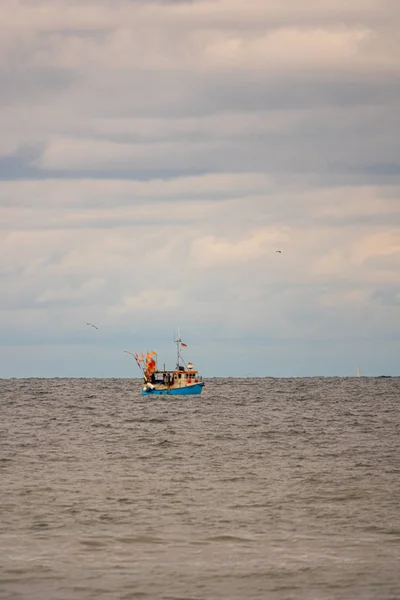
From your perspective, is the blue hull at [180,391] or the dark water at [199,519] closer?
the dark water at [199,519]

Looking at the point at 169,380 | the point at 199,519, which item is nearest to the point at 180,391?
the point at 169,380

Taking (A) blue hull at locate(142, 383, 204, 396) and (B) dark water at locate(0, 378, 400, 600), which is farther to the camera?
(A) blue hull at locate(142, 383, 204, 396)

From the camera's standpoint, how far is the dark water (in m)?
23.1

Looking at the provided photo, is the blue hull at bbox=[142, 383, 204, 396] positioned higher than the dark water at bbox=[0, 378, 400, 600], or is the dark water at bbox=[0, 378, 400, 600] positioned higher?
the blue hull at bbox=[142, 383, 204, 396]

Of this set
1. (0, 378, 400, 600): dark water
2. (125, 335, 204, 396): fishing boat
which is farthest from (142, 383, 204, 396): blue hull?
(0, 378, 400, 600): dark water

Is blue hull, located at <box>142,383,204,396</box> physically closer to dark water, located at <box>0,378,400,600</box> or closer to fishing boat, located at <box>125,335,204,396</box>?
fishing boat, located at <box>125,335,204,396</box>

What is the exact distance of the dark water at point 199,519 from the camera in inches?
908

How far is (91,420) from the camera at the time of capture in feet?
295

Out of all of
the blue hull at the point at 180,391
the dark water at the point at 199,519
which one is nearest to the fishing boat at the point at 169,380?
the blue hull at the point at 180,391

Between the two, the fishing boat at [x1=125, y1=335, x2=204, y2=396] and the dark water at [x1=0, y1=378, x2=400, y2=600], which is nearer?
the dark water at [x1=0, y1=378, x2=400, y2=600]

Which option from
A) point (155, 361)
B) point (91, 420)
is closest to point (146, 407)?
point (155, 361)

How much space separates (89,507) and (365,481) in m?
14.0

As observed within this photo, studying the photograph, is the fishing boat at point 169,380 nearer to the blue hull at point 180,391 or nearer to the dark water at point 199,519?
the blue hull at point 180,391

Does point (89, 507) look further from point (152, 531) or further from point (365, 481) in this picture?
point (365, 481)
